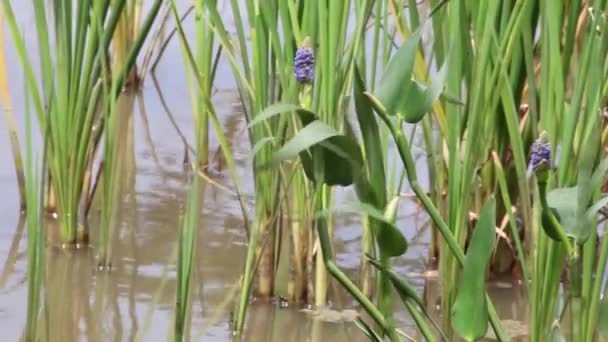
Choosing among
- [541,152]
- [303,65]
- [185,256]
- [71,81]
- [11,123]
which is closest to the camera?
[541,152]

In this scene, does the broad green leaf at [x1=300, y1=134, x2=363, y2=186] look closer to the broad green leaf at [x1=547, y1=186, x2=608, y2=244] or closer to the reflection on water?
the broad green leaf at [x1=547, y1=186, x2=608, y2=244]

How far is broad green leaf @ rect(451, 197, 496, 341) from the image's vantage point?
1.02 m

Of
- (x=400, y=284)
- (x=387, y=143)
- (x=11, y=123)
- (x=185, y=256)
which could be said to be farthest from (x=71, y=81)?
(x=400, y=284)

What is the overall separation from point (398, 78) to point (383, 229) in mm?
122

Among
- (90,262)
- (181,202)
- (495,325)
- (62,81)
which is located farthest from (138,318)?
(495,325)

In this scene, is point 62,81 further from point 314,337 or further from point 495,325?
point 495,325

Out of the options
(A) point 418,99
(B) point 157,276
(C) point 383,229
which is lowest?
(B) point 157,276

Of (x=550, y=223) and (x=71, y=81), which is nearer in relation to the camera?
(x=550, y=223)

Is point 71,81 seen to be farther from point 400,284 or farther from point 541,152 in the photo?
point 541,152

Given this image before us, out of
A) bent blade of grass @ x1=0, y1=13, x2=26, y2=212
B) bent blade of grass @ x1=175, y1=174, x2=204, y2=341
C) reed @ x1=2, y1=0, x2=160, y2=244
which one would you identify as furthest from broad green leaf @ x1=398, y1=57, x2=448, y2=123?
bent blade of grass @ x1=0, y1=13, x2=26, y2=212

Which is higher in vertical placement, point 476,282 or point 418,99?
point 418,99

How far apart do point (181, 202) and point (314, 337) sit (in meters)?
0.59

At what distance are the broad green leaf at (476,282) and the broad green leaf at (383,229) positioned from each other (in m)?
0.06

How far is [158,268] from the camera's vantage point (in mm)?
1954
